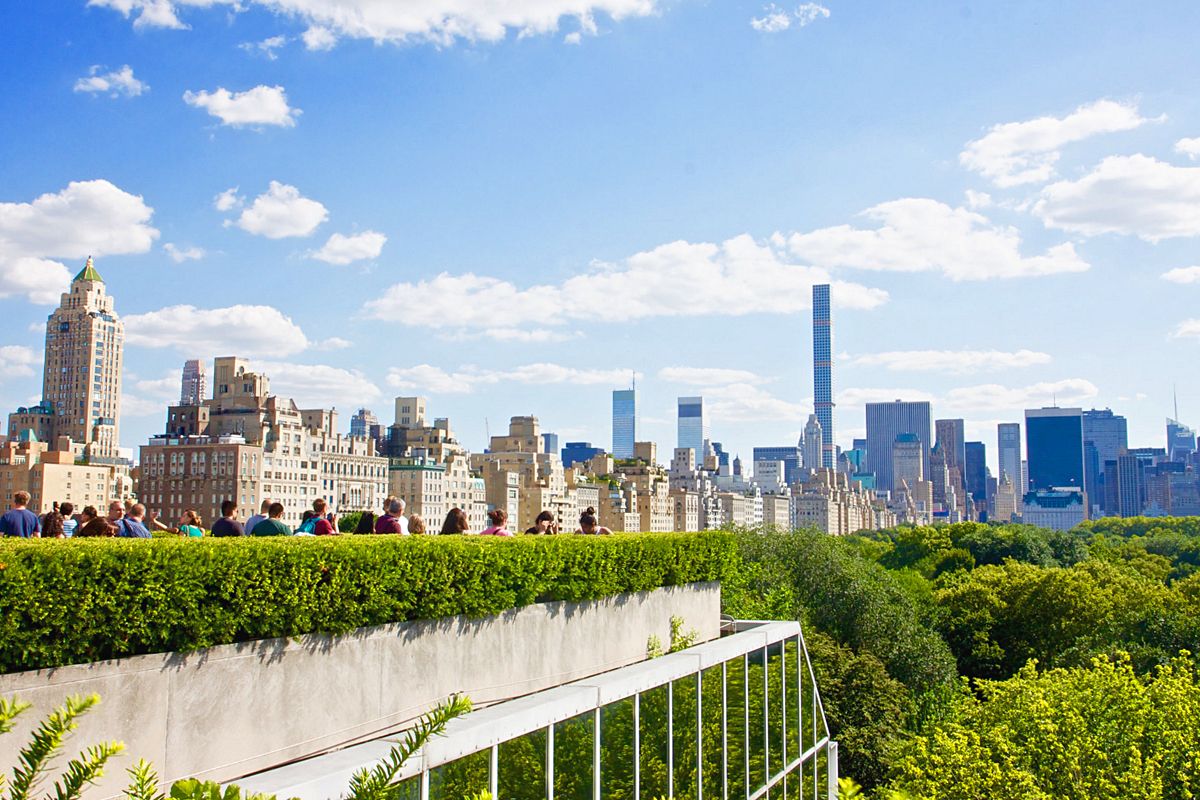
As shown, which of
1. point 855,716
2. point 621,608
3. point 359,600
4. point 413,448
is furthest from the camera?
point 413,448

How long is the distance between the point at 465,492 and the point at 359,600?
172 meters

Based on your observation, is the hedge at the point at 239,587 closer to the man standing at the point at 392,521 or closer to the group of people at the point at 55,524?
the man standing at the point at 392,521

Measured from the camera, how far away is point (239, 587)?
30.3 feet

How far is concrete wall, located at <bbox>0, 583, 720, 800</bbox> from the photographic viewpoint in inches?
324

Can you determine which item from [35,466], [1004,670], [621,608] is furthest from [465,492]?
[621,608]

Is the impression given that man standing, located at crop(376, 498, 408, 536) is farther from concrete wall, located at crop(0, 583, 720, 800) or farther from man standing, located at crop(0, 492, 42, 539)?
man standing, located at crop(0, 492, 42, 539)

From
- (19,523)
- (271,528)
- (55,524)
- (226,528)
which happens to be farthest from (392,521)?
(19,523)

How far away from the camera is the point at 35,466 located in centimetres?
14175

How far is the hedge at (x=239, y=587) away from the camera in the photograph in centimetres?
770

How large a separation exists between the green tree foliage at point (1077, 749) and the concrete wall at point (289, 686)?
16403 millimetres

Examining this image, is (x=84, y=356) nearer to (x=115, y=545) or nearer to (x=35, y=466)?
(x=35, y=466)

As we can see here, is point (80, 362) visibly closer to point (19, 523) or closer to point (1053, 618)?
point (1053, 618)

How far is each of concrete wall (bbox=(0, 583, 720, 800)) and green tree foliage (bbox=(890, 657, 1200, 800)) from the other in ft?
53.8

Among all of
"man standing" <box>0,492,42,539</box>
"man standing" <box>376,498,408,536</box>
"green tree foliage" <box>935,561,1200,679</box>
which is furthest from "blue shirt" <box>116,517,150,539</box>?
"green tree foliage" <box>935,561,1200,679</box>
